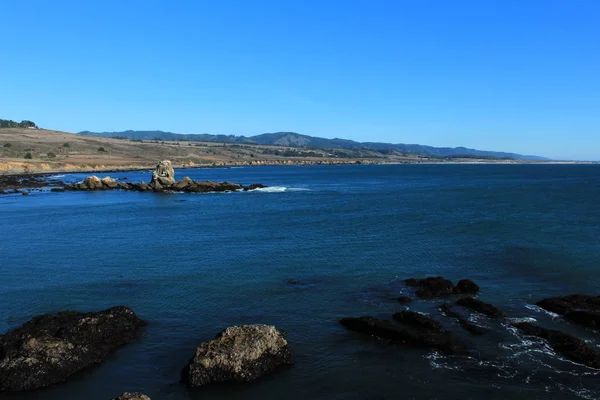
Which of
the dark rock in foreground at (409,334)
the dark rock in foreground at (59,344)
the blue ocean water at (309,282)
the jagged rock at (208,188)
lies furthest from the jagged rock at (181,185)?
the dark rock in foreground at (409,334)

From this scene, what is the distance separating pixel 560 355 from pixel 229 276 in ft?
52.6

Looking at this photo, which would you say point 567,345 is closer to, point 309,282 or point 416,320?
Result: point 416,320

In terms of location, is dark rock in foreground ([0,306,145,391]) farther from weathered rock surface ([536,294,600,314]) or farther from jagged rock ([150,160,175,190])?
jagged rock ([150,160,175,190])

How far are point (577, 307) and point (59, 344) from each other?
20.0 metres

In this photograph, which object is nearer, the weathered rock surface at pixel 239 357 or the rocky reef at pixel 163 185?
the weathered rock surface at pixel 239 357

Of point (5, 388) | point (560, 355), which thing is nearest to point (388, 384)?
point (560, 355)

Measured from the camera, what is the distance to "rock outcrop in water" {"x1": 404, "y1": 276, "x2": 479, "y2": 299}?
21.6 m

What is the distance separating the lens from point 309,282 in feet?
78.5

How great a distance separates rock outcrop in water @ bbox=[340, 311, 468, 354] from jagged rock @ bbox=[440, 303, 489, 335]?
1100mm

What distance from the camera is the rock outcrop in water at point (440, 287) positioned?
2156 centimetres

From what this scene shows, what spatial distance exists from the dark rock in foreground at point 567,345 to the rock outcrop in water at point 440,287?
14.1 ft

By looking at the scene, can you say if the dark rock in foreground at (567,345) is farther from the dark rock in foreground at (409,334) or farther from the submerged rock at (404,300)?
the submerged rock at (404,300)

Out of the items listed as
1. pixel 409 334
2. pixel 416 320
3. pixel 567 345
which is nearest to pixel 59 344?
pixel 409 334

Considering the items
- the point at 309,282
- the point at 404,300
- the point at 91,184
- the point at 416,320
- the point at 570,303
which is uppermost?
the point at 570,303
